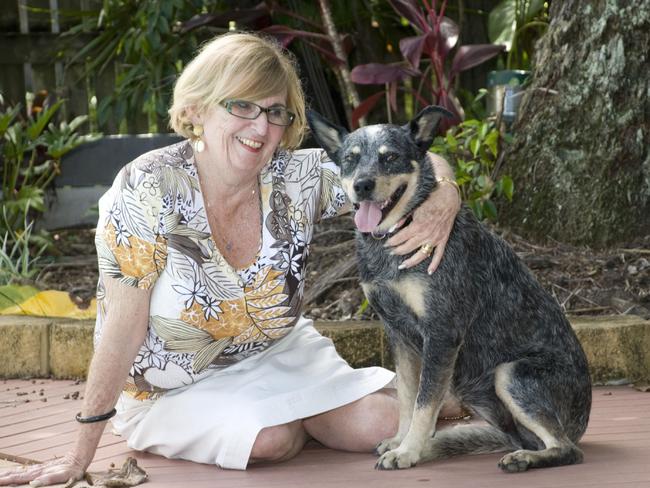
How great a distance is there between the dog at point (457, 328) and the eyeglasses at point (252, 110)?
112 millimetres

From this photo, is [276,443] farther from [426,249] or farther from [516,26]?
[516,26]

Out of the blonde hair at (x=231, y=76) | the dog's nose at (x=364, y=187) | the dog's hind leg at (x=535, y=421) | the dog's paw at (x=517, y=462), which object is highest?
the blonde hair at (x=231, y=76)

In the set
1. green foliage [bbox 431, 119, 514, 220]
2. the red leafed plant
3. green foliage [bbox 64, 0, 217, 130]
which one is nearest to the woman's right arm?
green foliage [bbox 431, 119, 514, 220]

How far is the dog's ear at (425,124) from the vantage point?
11.0 feet

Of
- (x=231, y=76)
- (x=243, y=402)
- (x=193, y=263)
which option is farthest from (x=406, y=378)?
(x=231, y=76)

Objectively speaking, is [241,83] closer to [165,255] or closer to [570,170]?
[165,255]

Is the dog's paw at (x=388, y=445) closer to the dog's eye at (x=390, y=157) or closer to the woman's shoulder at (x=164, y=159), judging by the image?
the dog's eye at (x=390, y=157)

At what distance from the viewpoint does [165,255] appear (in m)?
3.50

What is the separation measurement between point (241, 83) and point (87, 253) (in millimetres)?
3905

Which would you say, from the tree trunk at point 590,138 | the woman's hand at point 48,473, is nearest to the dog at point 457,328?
the woman's hand at point 48,473

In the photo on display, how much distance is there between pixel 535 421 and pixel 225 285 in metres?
1.17

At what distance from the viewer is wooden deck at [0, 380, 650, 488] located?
3.17m

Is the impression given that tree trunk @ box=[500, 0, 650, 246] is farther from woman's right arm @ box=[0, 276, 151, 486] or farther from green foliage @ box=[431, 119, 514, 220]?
woman's right arm @ box=[0, 276, 151, 486]

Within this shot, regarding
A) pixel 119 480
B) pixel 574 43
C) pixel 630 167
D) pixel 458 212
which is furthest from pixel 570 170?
pixel 119 480
